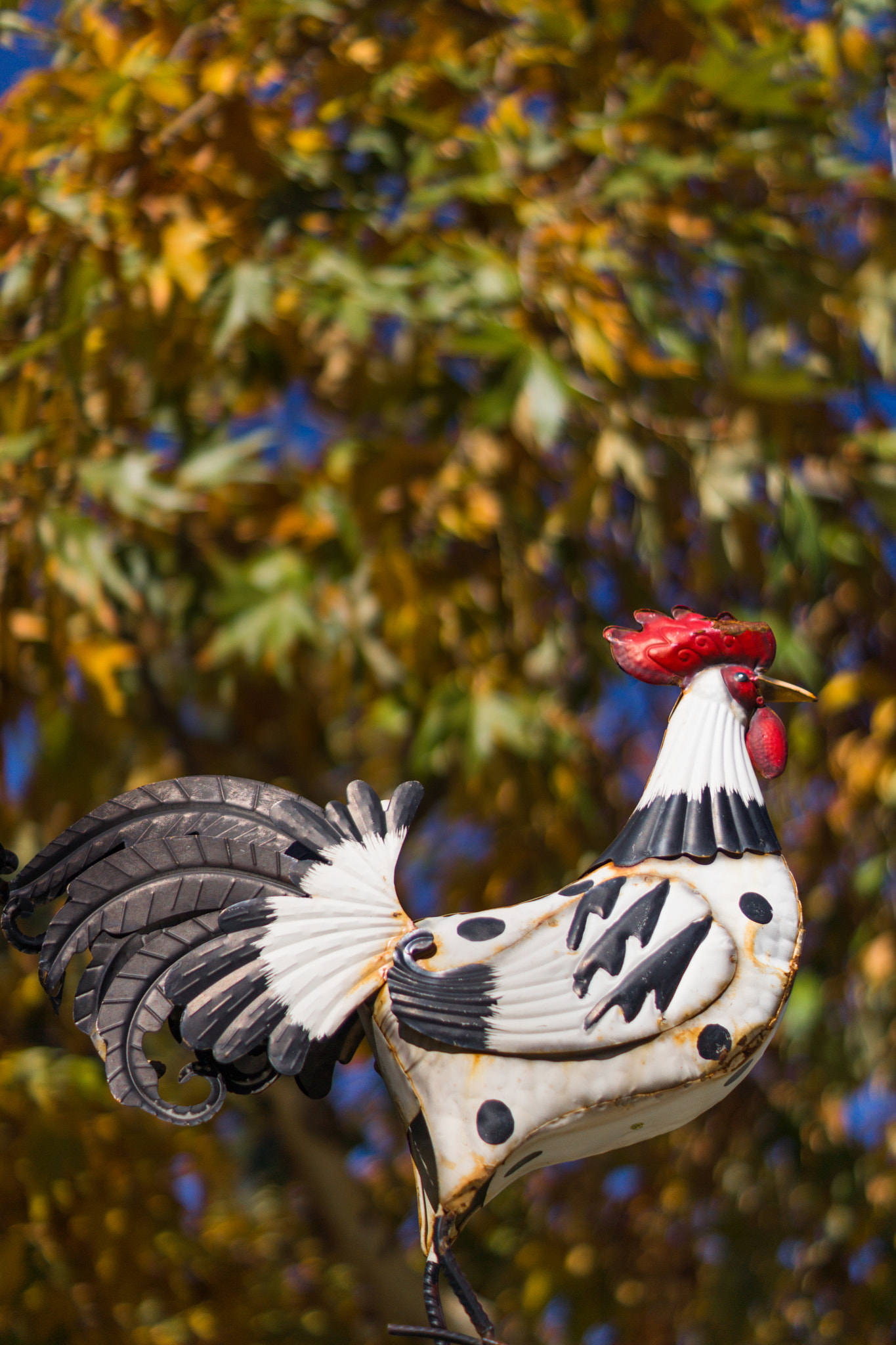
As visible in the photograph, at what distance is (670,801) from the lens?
3.12ft

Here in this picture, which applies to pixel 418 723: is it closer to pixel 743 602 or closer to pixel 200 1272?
pixel 743 602

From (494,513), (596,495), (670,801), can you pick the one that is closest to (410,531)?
(494,513)

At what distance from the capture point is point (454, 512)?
234cm

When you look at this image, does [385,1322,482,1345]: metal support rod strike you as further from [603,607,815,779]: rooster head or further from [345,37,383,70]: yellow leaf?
[345,37,383,70]: yellow leaf

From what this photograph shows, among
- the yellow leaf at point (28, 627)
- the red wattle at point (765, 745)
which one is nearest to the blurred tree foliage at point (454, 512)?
the yellow leaf at point (28, 627)

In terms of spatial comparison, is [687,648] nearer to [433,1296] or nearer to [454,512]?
[433,1296]

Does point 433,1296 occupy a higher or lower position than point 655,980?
lower

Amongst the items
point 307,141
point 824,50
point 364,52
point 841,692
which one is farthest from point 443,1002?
point 824,50

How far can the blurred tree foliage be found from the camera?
2148 mm

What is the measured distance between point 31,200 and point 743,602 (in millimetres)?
1633

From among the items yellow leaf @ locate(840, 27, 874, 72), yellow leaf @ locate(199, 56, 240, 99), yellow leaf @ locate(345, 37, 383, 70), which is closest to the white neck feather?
yellow leaf @ locate(199, 56, 240, 99)

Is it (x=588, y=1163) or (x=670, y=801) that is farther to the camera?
(x=588, y=1163)

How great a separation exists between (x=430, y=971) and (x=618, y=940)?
13cm

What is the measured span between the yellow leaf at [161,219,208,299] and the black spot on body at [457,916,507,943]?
1443 millimetres
